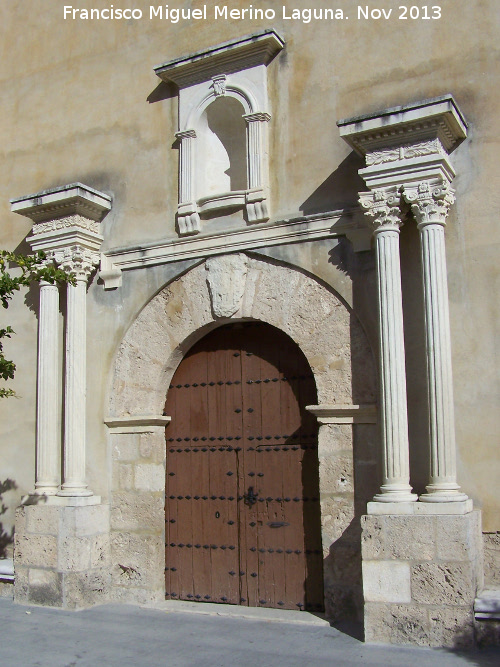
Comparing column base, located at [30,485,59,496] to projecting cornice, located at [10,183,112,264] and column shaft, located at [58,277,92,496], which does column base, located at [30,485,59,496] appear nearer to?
column shaft, located at [58,277,92,496]

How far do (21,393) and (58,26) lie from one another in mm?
3953

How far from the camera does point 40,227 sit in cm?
792

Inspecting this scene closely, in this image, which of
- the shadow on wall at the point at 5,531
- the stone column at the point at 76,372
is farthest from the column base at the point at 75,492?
the shadow on wall at the point at 5,531

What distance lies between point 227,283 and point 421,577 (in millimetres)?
2979

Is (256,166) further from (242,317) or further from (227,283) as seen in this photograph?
(242,317)

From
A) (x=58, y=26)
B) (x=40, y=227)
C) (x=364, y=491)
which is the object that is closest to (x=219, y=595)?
(x=364, y=491)

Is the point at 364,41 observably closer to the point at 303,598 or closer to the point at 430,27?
the point at 430,27

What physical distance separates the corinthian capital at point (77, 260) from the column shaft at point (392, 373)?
2.99 meters

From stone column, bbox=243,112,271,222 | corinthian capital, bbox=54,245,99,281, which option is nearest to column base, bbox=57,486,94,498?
corinthian capital, bbox=54,245,99,281

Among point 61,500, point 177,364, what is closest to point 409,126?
point 177,364

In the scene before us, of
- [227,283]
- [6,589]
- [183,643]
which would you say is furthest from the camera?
[6,589]

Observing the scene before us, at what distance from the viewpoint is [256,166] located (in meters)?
6.96

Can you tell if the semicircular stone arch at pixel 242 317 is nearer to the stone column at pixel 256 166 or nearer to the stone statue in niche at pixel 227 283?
the stone statue in niche at pixel 227 283

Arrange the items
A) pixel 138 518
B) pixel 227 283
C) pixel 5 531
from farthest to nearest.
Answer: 1. pixel 5 531
2. pixel 138 518
3. pixel 227 283
